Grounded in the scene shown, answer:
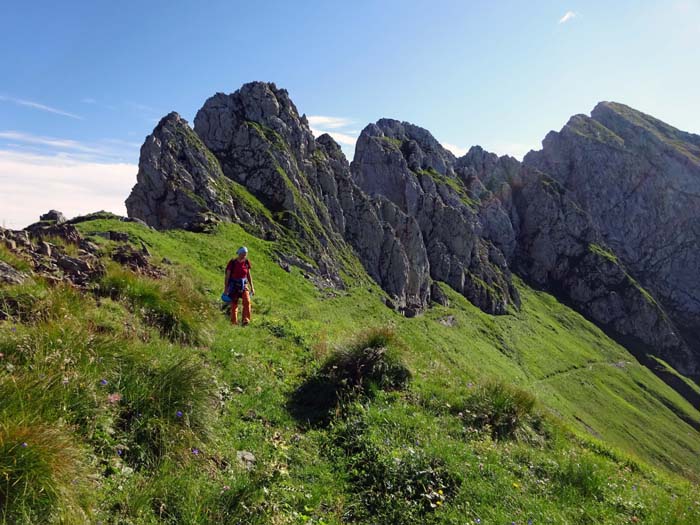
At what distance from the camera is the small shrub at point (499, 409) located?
9.91 meters

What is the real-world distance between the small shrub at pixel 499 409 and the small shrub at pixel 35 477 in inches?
325

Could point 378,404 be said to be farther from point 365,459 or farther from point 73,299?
point 73,299

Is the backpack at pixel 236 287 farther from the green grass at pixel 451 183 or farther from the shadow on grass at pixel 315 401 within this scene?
the green grass at pixel 451 183

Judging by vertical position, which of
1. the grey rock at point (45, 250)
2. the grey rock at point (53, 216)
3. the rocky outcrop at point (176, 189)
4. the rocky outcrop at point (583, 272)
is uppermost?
the rocky outcrop at point (176, 189)

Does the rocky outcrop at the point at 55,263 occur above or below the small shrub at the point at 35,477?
above

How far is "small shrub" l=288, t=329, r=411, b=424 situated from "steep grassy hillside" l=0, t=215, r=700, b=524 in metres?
0.05

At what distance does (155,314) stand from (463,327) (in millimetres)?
89830

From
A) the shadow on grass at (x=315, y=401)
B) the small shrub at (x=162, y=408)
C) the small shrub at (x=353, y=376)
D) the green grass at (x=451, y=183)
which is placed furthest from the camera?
the green grass at (x=451, y=183)

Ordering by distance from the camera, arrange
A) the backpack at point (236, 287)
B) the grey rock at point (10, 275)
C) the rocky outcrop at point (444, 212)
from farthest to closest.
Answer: the rocky outcrop at point (444, 212), the backpack at point (236, 287), the grey rock at point (10, 275)

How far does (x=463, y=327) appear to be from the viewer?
93.4m

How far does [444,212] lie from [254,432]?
13016 cm

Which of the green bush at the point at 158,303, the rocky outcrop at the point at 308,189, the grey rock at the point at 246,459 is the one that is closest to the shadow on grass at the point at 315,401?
the grey rock at the point at 246,459

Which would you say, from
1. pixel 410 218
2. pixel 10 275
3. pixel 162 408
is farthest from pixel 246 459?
→ pixel 410 218

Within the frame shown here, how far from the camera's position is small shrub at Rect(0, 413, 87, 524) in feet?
13.5
